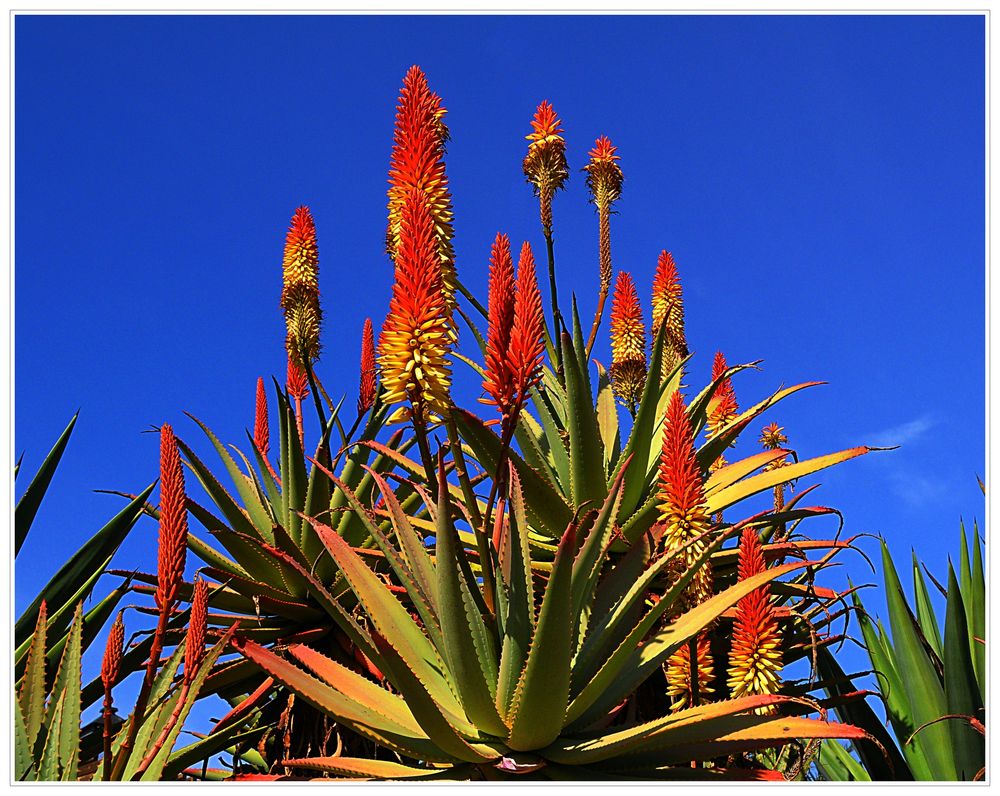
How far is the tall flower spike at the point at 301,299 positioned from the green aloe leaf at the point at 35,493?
992 millimetres

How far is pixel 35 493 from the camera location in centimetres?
362

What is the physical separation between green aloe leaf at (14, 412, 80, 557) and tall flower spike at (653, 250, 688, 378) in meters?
2.61

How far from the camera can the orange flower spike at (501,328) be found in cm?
207

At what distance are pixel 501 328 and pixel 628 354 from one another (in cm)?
204

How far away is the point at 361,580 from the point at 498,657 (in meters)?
0.47

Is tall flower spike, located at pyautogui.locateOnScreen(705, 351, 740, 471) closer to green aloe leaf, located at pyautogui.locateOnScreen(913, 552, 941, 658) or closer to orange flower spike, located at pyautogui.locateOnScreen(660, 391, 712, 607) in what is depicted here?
green aloe leaf, located at pyautogui.locateOnScreen(913, 552, 941, 658)

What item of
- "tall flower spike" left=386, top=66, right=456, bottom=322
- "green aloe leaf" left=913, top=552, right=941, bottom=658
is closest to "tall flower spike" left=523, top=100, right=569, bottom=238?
"tall flower spike" left=386, top=66, right=456, bottom=322

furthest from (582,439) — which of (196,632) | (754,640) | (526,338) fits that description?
(196,632)

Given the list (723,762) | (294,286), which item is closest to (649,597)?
(723,762)

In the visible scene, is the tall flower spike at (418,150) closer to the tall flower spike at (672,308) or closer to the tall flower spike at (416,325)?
the tall flower spike at (416,325)

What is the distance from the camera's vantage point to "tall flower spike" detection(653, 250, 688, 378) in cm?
442

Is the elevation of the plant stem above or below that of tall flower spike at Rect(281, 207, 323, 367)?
below
